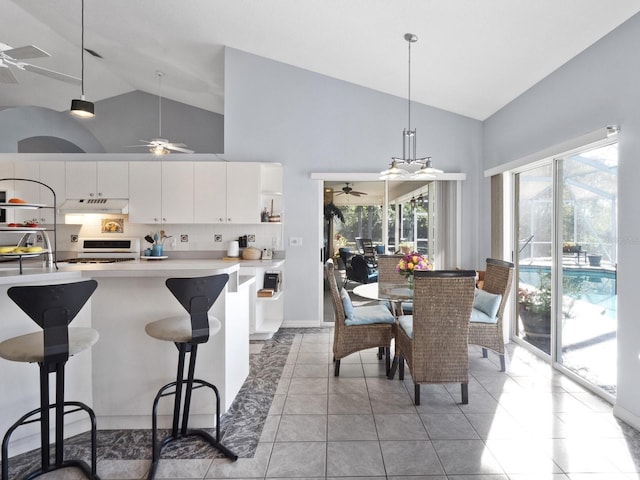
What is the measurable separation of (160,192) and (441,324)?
12.0 ft

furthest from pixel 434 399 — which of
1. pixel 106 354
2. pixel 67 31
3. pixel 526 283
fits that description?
pixel 67 31

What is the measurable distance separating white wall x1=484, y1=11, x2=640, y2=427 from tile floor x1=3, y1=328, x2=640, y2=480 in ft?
1.38

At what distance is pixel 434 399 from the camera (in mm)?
2721

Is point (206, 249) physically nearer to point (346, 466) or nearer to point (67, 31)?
point (67, 31)

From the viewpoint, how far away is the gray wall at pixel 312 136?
4.65 m

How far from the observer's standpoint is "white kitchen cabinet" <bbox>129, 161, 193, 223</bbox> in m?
4.47

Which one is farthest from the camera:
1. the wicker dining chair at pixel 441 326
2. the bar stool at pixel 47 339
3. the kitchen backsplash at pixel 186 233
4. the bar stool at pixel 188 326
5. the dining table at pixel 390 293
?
the kitchen backsplash at pixel 186 233

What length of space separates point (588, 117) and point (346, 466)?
3.03 metres

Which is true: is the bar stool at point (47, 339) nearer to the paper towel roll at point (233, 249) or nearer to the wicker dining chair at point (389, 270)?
the paper towel roll at point (233, 249)

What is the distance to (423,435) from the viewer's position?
2238 mm

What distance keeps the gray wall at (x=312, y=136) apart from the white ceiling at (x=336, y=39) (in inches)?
7.0

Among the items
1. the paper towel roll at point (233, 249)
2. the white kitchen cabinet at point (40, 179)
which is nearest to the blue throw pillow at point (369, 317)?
the paper towel roll at point (233, 249)

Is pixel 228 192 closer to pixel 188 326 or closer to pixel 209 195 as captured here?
pixel 209 195

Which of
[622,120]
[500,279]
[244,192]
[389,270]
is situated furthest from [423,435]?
[244,192]
